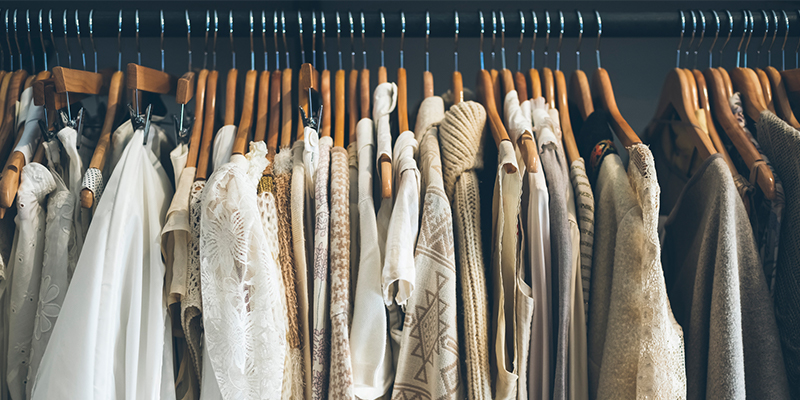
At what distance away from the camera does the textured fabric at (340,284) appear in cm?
64

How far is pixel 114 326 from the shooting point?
65 centimetres

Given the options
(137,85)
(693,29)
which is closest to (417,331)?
(137,85)

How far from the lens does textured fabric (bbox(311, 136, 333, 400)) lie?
67 cm

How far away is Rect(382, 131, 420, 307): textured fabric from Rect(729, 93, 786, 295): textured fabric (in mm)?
511

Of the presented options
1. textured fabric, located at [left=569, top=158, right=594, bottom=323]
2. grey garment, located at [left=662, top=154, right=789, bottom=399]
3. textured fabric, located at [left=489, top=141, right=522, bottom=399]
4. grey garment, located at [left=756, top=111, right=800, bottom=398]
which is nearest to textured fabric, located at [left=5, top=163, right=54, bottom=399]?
textured fabric, located at [left=489, top=141, right=522, bottom=399]

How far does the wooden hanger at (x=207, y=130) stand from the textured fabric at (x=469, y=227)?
0.37 metres

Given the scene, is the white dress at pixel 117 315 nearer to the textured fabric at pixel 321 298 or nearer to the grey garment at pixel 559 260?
the textured fabric at pixel 321 298

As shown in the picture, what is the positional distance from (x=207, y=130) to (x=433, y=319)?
0.48 meters

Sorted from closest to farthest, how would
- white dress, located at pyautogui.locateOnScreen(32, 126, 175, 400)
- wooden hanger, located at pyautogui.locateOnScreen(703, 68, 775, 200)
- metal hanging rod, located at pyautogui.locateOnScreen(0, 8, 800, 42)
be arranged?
white dress, located at pyautogui.locateOnScreen(32, 126, 175, 400) < wooden hanger, located at pyautogui.locateOnScreen(703, 68, 775, 200) < metal hanging rod, located at pyautogui.locateOnScreen(0, 8, 800, 42)

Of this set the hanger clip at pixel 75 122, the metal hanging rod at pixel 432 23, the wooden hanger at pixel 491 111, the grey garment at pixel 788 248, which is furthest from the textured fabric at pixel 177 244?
the grey garment at pixel 788 248

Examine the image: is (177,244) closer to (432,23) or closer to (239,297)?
(239,297)

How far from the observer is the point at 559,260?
0.68 meters

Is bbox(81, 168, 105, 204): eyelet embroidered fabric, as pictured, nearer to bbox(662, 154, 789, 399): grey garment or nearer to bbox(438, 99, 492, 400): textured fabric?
bbox(438, 99, 492, 400): textured fabric

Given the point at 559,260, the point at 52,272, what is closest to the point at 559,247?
the point at 559,260
